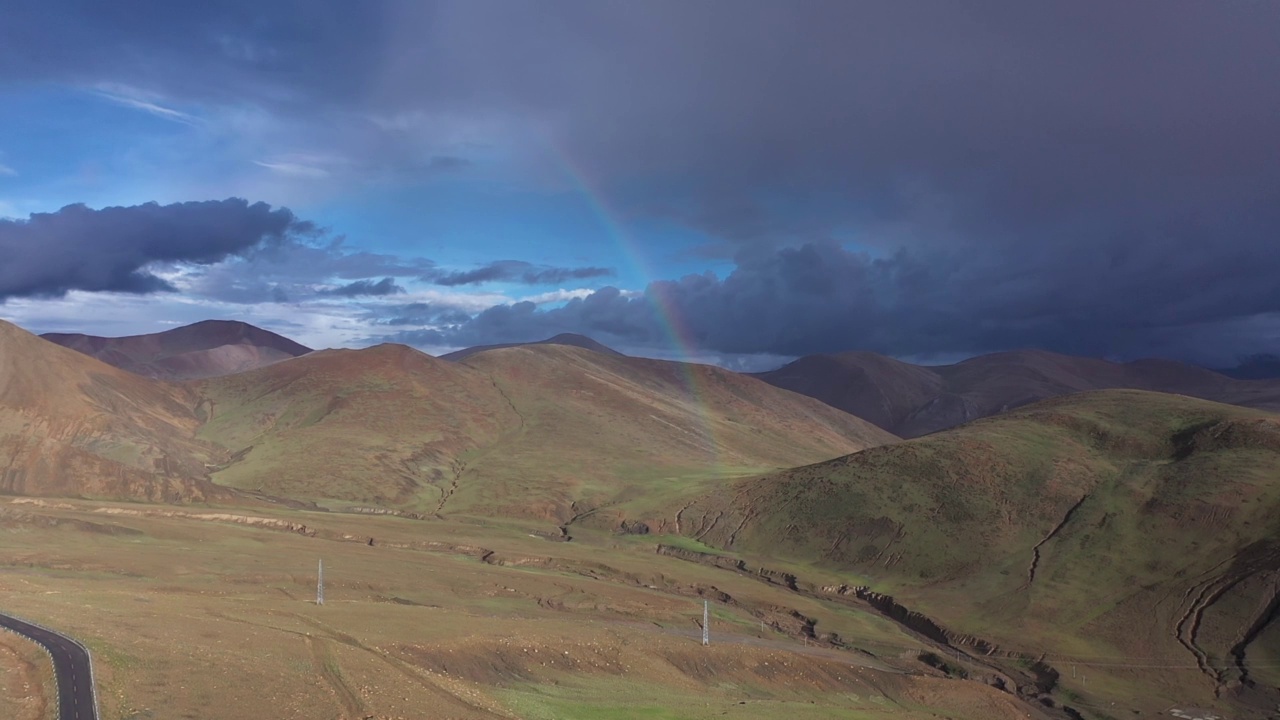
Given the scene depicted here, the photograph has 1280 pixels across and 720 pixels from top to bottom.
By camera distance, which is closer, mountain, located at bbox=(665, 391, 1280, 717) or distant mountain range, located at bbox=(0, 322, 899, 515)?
mountain, located at bbox=(665, 391, 1280, 717)

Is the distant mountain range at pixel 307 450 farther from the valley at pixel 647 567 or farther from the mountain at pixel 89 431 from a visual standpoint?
the valley at pixel 647 567

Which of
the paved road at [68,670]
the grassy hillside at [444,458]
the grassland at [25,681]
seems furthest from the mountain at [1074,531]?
the grassland at [25,681]

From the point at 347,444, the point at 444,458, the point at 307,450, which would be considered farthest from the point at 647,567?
the point at 307,450

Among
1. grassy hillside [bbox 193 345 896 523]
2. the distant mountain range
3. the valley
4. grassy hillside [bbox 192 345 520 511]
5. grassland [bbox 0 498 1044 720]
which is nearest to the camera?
grassland [bbox 0 498 1044 720]

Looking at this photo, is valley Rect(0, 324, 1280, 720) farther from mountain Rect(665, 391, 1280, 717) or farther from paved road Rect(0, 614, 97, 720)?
paved road Rect(0, 614, 97, 720)

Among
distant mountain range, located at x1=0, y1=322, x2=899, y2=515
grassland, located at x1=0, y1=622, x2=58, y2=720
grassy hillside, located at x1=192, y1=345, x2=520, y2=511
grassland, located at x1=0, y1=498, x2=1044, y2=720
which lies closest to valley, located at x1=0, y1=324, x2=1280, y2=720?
grassland, located at x1=0, y1=498, x2=1044, y2=720

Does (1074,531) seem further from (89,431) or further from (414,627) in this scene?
(89,431)
